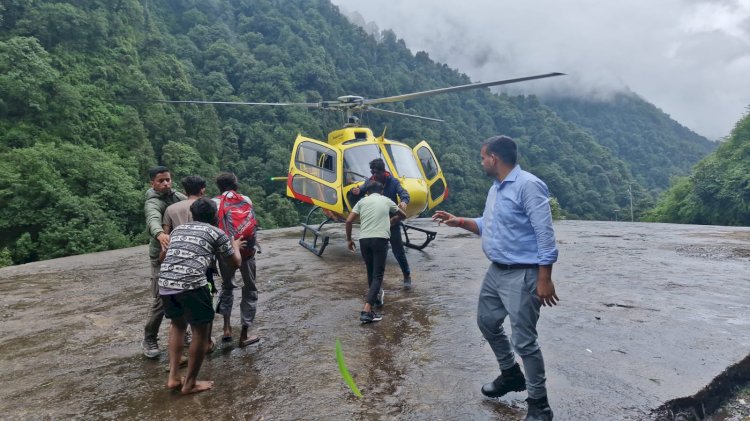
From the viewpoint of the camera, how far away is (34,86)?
23.1 meters

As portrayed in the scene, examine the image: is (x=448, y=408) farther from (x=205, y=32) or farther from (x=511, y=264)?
(x=205, y=32)

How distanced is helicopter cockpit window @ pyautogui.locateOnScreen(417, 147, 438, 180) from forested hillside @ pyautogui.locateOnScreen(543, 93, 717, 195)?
6684cm

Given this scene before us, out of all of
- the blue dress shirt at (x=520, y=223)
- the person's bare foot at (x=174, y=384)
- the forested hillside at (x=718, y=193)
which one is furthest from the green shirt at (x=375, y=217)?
the forested hillside at (x=718, y=193)

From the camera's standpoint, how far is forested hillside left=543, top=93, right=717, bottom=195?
7675 centimetres

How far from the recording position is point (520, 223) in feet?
8.55

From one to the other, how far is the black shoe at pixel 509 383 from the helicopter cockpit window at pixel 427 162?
19.5 ft

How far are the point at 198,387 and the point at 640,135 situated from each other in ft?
330

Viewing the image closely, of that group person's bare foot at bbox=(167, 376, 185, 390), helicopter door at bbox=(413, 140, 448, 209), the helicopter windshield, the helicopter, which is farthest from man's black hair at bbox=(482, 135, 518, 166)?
helicopter door at bbox=(413, 140, 448, 209)

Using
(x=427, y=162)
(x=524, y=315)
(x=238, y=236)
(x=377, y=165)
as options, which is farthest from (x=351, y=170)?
(x=524, y=315)

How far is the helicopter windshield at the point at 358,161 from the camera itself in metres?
7.93

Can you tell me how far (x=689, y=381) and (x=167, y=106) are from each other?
36.2m

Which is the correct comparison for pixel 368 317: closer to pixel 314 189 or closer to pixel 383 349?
pixel 383 349

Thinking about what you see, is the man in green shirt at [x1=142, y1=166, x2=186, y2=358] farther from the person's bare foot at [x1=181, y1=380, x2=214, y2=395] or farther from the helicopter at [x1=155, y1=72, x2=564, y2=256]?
the helicopter at [x1=155, y1=72, x2=564, y2=256]

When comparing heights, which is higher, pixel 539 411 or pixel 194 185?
pixel 194 185
